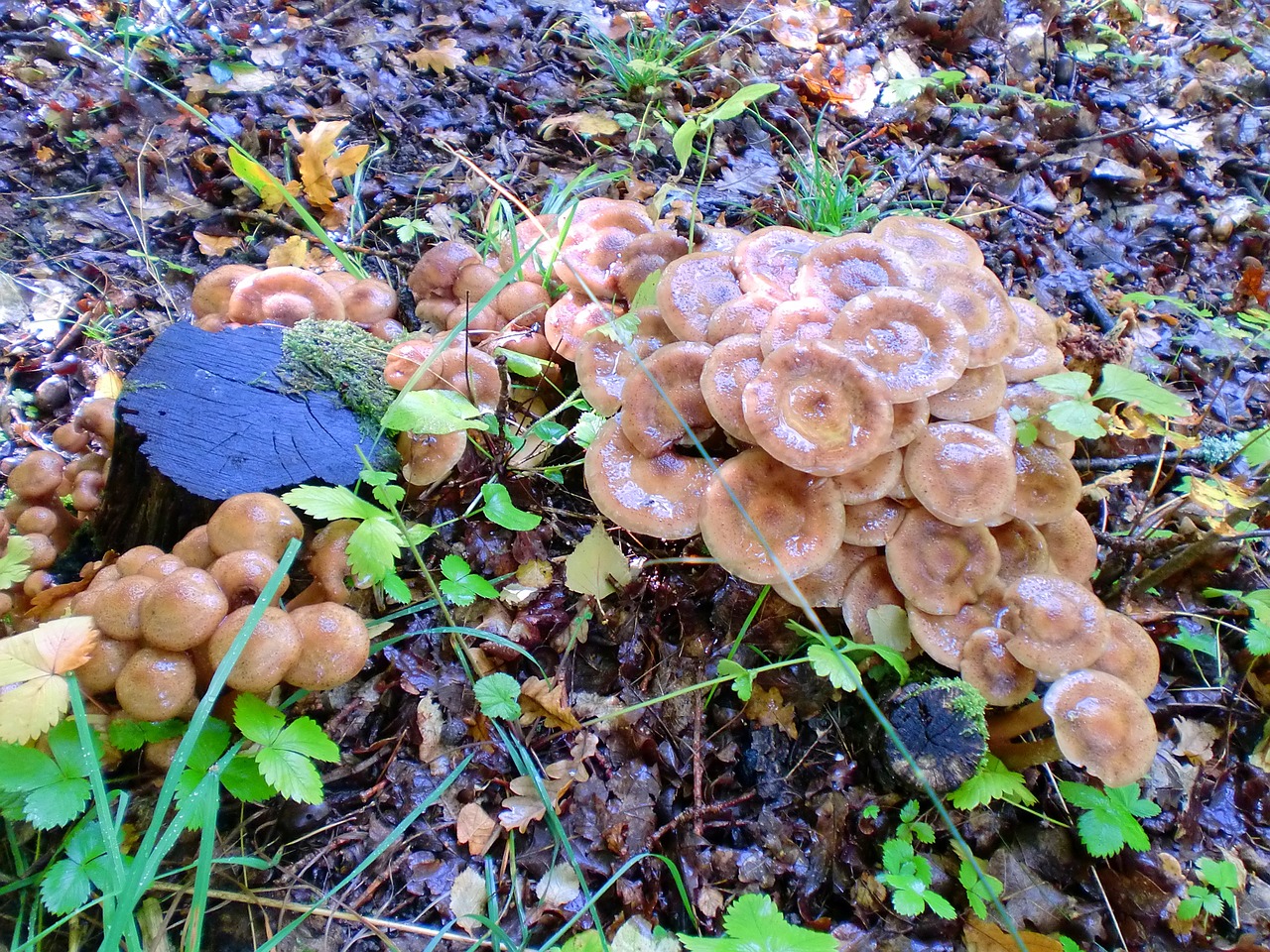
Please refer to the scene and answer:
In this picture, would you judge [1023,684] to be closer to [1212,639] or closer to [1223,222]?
[1212,639]

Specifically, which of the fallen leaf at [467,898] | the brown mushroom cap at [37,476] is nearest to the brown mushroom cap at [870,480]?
the fallen leaf at [467,898]

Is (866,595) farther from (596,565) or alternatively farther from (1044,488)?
(596,565)

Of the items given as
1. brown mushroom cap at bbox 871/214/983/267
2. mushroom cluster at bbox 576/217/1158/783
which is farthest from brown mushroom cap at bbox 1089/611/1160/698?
brown mushroom cap at bbox 871/214/983/267

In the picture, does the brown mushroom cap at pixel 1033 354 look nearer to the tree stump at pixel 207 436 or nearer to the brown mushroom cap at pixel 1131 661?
the brown mushroom cap at pixel 1131 661

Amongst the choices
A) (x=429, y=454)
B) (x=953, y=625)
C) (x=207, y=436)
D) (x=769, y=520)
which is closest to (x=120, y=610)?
(x=207, y=436)

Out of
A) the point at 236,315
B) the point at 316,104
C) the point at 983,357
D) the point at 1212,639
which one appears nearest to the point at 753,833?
the point at 983,357

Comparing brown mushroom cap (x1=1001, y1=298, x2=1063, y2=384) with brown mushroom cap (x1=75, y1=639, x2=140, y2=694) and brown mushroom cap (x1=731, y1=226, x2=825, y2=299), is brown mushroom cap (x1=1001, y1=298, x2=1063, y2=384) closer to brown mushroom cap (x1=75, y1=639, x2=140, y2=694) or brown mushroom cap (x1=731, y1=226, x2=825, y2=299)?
brown mushroom cap (x1=731, y1=226, x2=825, y2=299)
